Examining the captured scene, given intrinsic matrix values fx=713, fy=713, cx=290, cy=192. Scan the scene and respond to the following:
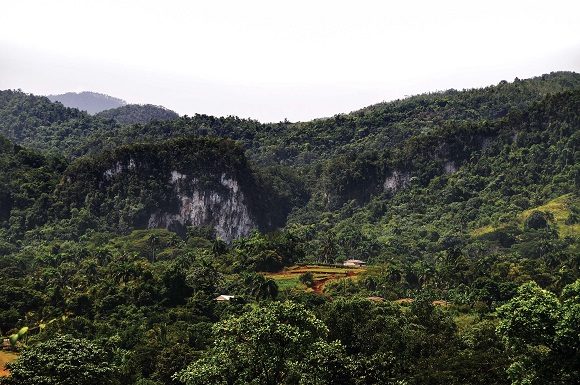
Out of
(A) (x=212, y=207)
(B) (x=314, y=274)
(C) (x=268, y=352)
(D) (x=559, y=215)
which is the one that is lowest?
(B) (x=314, y=274)

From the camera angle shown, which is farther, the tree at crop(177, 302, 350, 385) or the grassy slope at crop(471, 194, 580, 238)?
the grassy slope at crop(471, 194, 580, 238)

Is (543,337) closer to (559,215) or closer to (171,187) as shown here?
(559,215)

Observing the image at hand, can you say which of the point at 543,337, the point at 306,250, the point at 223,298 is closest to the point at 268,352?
the point at 543,337

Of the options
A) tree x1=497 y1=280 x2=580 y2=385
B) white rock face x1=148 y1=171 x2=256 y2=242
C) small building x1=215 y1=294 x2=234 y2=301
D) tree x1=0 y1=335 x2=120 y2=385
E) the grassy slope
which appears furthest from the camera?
white rock face x1=148 y1=171 x2=256 y2=242

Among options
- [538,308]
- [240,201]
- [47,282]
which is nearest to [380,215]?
[240,201]

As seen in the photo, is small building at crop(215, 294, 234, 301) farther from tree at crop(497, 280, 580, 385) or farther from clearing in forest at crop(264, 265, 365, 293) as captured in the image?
tree at crop(497, 280, 580, 385)

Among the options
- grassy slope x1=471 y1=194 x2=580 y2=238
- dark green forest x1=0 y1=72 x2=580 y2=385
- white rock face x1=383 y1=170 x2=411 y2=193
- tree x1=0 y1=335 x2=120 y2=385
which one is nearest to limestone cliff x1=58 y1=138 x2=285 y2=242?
dark green forest x1=0 y1=72 x2=580 y2=385

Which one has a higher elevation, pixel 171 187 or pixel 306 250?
pixel 171 187

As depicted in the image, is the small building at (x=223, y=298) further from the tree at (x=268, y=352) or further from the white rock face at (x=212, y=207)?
the white rock face at (x=212, y=207)
